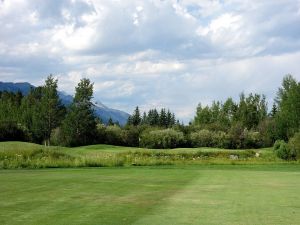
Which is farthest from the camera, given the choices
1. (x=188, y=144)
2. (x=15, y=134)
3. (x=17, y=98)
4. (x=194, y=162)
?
(x=17, y=98)

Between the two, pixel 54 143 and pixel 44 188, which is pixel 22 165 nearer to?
pixel 44 188

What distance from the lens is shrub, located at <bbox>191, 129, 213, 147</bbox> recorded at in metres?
87.9

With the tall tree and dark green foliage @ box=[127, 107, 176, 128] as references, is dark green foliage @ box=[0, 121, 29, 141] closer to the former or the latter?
the tall tree

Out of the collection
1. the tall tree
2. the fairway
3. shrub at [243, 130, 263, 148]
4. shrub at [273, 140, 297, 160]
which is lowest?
the fairway

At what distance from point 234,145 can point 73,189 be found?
76030mm

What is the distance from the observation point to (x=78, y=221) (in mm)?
10367

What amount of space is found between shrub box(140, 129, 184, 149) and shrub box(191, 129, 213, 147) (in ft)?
13.2

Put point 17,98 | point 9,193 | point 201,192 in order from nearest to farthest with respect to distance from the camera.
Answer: point 9,193
point 201,192
point 17,98

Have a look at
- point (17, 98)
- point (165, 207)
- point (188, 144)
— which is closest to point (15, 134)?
point (188, 144)

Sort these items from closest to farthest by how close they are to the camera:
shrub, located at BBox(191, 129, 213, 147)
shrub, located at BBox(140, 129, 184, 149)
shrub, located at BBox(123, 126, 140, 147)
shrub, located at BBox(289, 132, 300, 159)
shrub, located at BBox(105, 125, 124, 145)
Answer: shrub, located at BBox(289, 132, 300, 159) → shrub, located at BBox(140, 129, 184, 149) → shrub, located at BBox(105, 125, 124, 145) → shrub, located at BBox(191, 129, 213, 147) → shrub, located at BBox(123, 126, 140, 147)

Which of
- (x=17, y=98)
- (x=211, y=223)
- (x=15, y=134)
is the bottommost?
(x=211, y=223)

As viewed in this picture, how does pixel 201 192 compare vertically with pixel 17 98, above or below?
below

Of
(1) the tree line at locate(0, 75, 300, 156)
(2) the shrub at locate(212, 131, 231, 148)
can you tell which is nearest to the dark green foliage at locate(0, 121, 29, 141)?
(1) the tree line at locate(0, 75, 300, 156)

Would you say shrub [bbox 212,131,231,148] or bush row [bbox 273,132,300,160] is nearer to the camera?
bush row [bbox 273,132,300,160]
